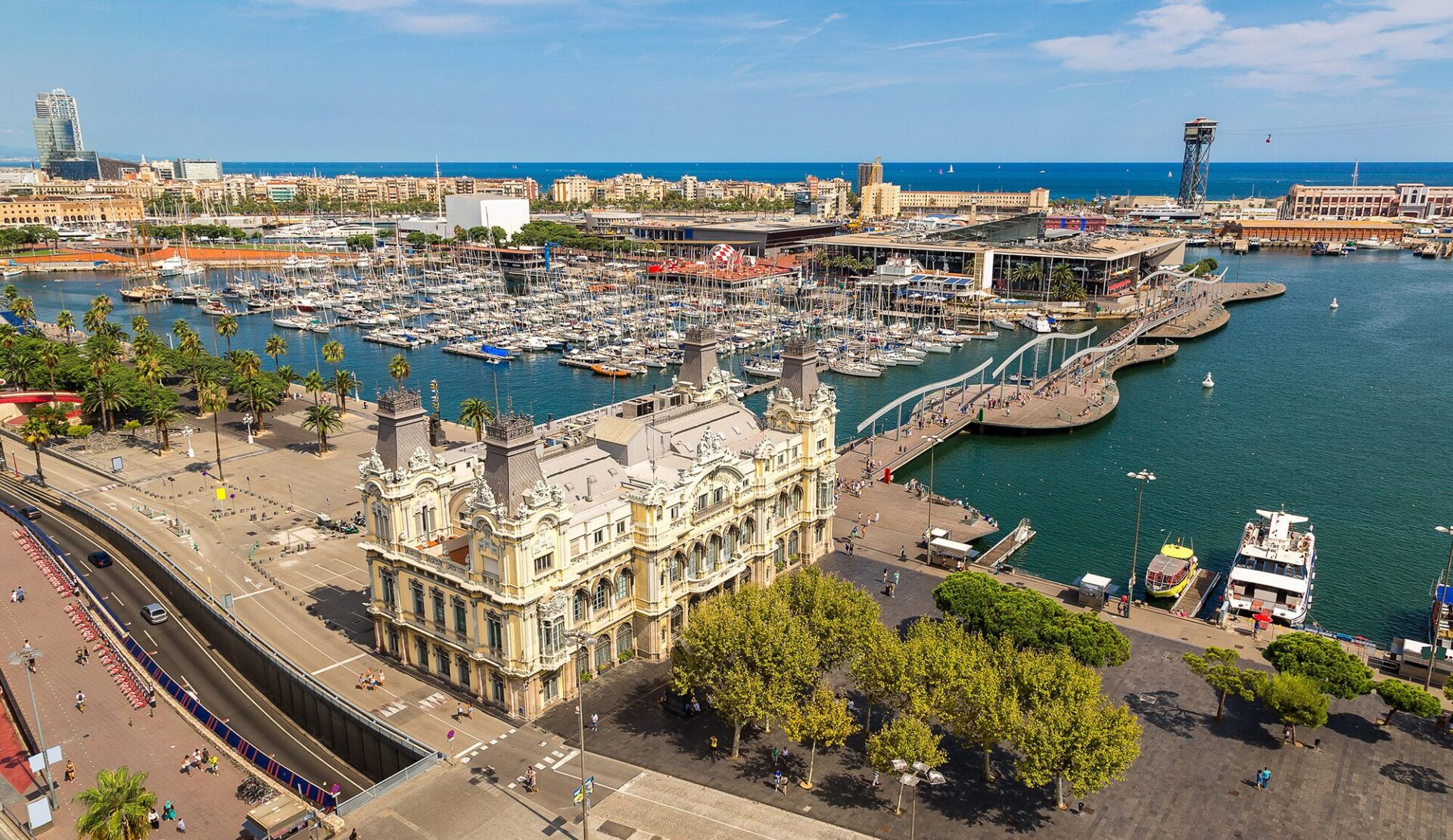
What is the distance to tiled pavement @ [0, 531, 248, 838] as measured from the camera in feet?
176

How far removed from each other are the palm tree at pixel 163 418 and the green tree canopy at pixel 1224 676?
111 meters

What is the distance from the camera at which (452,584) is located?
6031 centimetres

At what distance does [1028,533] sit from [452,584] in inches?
2246

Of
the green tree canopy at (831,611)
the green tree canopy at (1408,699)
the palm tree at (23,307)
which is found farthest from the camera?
the palm tree at (23,307)

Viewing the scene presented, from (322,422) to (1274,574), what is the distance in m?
101

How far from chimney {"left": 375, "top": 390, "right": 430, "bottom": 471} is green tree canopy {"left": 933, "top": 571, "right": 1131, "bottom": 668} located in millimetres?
38880

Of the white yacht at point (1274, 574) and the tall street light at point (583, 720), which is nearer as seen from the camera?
the tall street light at point (583, 720)

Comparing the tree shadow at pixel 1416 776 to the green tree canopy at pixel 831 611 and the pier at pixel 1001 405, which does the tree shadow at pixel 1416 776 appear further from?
the pier at pixel 1001 405

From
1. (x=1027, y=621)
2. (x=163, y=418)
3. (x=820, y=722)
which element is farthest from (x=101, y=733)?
(x=163, y=418)

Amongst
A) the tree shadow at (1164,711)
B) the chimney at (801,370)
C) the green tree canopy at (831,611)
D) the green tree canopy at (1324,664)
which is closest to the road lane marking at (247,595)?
the green tree canopy at (831,611)

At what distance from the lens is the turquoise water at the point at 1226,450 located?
89.2 meters

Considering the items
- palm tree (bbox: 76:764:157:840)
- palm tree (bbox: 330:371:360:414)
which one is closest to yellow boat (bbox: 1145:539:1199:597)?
palm tree (bbox: 76:764:157:840)

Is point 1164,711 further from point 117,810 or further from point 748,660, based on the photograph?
point 117,810

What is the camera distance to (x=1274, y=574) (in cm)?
7831
